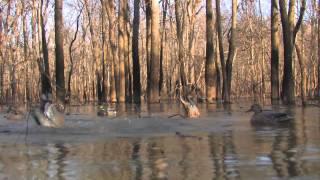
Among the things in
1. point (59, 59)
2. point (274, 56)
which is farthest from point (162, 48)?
point (59, 59)

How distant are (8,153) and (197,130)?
3.79m

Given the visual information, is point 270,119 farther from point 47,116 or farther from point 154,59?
point 154,59

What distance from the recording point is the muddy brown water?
5.03 meters

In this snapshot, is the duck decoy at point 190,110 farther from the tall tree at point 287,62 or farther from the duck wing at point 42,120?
the tall tree at point 287,62

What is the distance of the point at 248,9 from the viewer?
142 ft

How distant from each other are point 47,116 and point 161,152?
4370 mm

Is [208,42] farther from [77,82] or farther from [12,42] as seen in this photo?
[77,82]

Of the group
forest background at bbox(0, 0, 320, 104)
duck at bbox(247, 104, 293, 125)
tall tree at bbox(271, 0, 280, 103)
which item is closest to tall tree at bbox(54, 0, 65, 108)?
forest background at bbox(0, 0, 320, 104)

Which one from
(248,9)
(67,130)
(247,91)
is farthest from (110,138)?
(247,91)

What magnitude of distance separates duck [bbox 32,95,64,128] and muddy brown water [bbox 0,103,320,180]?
24 cm

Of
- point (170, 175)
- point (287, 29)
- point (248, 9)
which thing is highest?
point (248, 9)

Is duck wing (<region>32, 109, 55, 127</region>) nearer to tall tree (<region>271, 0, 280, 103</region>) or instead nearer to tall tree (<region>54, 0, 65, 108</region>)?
tall tree (<region>54, 0, 65, 108</region>)

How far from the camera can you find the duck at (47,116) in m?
10.3

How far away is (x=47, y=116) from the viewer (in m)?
10.3
